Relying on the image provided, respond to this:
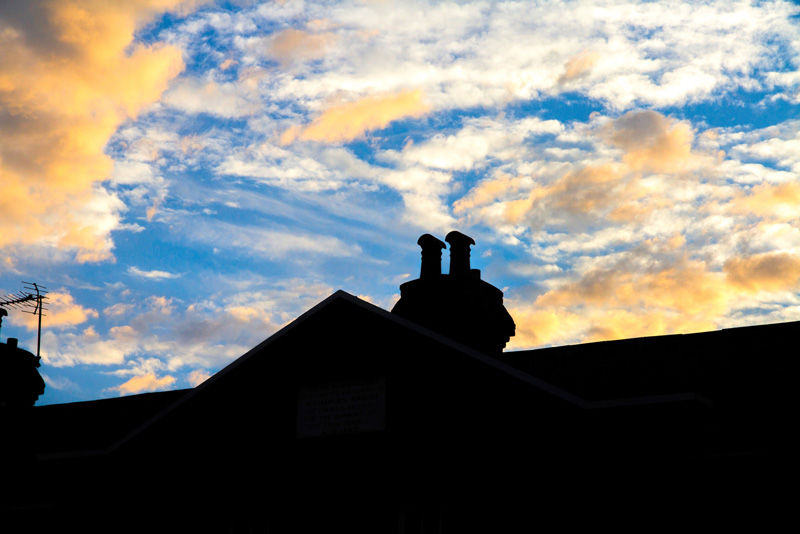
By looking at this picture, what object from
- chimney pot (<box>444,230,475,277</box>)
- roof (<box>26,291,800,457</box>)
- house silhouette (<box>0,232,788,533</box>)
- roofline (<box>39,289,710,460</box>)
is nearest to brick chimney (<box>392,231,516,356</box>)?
chimney pot (<box>444,230,475,277</box>)

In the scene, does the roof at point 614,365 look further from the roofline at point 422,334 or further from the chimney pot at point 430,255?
the chimney pot at point 430,255

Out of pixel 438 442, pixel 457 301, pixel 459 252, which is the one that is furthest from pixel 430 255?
pixel 438 442

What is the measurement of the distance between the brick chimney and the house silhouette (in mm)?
2187

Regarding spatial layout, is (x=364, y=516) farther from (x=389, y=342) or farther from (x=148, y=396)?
(x=148, y=396)

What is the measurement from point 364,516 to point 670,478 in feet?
17.5

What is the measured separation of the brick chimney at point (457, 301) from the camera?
19.5 m

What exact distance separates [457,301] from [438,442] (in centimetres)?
605

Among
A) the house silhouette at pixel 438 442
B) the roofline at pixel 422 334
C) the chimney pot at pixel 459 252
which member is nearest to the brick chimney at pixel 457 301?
the chimney pot at pixel 459 252

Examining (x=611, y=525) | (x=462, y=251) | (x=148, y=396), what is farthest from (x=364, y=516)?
(x=148, y=396)

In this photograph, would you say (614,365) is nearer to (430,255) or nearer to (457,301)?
(457,301)

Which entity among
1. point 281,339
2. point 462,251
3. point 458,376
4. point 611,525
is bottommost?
point 611,525

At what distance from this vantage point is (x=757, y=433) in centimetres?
1262

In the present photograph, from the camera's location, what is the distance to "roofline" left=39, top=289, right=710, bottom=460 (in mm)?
12141

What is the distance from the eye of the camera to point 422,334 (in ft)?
47.2
